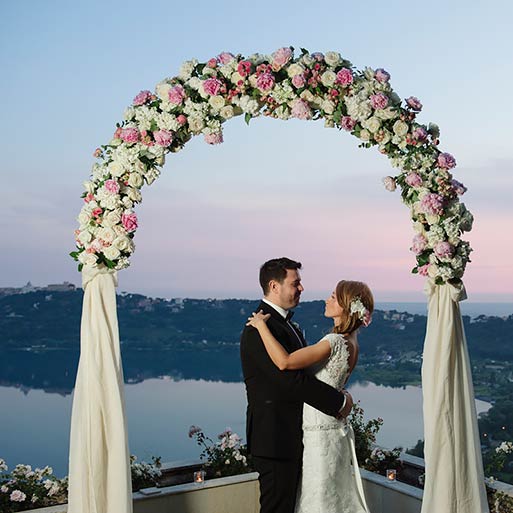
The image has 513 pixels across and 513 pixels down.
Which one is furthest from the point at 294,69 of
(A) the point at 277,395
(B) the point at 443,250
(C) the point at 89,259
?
(A) the point at 277,395

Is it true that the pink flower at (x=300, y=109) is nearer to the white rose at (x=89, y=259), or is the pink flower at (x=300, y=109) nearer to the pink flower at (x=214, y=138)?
the pink flower at (x=214, y=138)

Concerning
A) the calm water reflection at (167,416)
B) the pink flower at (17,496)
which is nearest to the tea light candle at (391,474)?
the calm water reflection at (167,416)

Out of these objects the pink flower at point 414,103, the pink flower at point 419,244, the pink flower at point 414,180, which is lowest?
the pink flower at point 419,244

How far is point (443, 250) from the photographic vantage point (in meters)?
5.17

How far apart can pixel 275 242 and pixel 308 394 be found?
3213 millimetres

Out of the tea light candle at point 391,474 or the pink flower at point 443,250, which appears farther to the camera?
the tea light candle at point 391,474

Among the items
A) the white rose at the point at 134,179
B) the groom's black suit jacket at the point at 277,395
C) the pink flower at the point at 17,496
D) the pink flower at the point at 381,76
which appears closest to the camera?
the groom's black suit jacket at the point at 277,395

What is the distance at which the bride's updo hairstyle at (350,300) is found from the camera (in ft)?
15.8

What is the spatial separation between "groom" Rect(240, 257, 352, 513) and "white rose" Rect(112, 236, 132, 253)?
33.0 inches

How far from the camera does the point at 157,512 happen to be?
19.7ft

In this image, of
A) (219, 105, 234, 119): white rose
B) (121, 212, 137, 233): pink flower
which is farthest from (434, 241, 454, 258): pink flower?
(121, 212, 137, 233): pink flower

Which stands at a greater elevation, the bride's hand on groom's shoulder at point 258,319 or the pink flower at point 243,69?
the pink flower at point 243,69

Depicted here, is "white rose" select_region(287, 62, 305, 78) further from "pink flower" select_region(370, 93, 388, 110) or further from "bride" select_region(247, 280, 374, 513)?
"bride" select_region(247, 280, 374, 513)

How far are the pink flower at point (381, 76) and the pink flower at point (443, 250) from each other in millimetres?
1171
